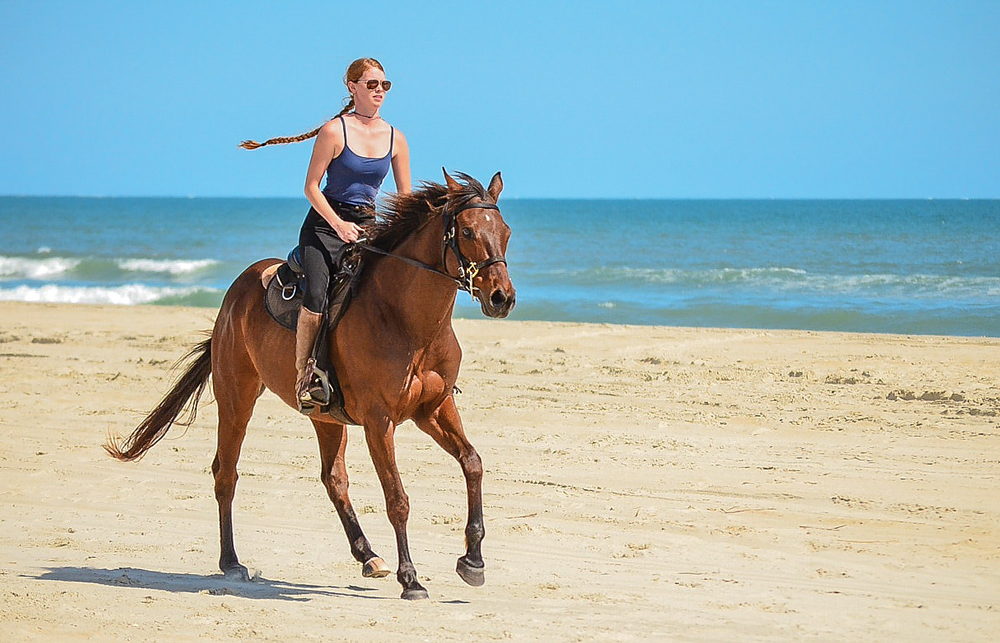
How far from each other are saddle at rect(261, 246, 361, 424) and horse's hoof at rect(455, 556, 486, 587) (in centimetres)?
92

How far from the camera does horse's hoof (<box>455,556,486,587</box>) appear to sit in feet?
18.8

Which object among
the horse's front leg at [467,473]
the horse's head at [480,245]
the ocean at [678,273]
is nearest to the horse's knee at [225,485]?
the horse's front leg at [467,473]

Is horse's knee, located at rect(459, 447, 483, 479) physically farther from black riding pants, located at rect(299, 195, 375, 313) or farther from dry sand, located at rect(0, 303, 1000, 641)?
black riding pants, located at rect(299, 195, 375, 313)

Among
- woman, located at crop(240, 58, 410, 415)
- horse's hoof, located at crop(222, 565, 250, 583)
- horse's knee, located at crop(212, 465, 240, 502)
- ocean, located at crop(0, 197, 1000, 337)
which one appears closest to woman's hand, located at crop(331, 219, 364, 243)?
woman, located at crop(240, 58, 410, 415)

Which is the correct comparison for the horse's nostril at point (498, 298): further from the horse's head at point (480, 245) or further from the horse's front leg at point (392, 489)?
the horse's front leg at point (392, 489)

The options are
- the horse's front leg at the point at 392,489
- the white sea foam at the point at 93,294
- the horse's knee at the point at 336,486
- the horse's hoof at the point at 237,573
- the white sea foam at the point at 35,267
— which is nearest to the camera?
the horse's front leg at the point at 392,489

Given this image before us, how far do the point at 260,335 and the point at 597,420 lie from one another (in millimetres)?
4588

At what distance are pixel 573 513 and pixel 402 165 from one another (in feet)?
8.66

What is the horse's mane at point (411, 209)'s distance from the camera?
5414 mm

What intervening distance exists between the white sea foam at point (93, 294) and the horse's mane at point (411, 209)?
2343cm

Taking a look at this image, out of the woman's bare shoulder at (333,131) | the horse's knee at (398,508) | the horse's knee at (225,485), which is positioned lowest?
the horse's knee at (225,485)

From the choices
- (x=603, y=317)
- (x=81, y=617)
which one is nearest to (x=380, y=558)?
(x=81, y=617)

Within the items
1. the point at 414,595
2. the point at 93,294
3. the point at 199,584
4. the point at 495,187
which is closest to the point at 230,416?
the point at 199,584

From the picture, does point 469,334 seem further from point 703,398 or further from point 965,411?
point 965,411
